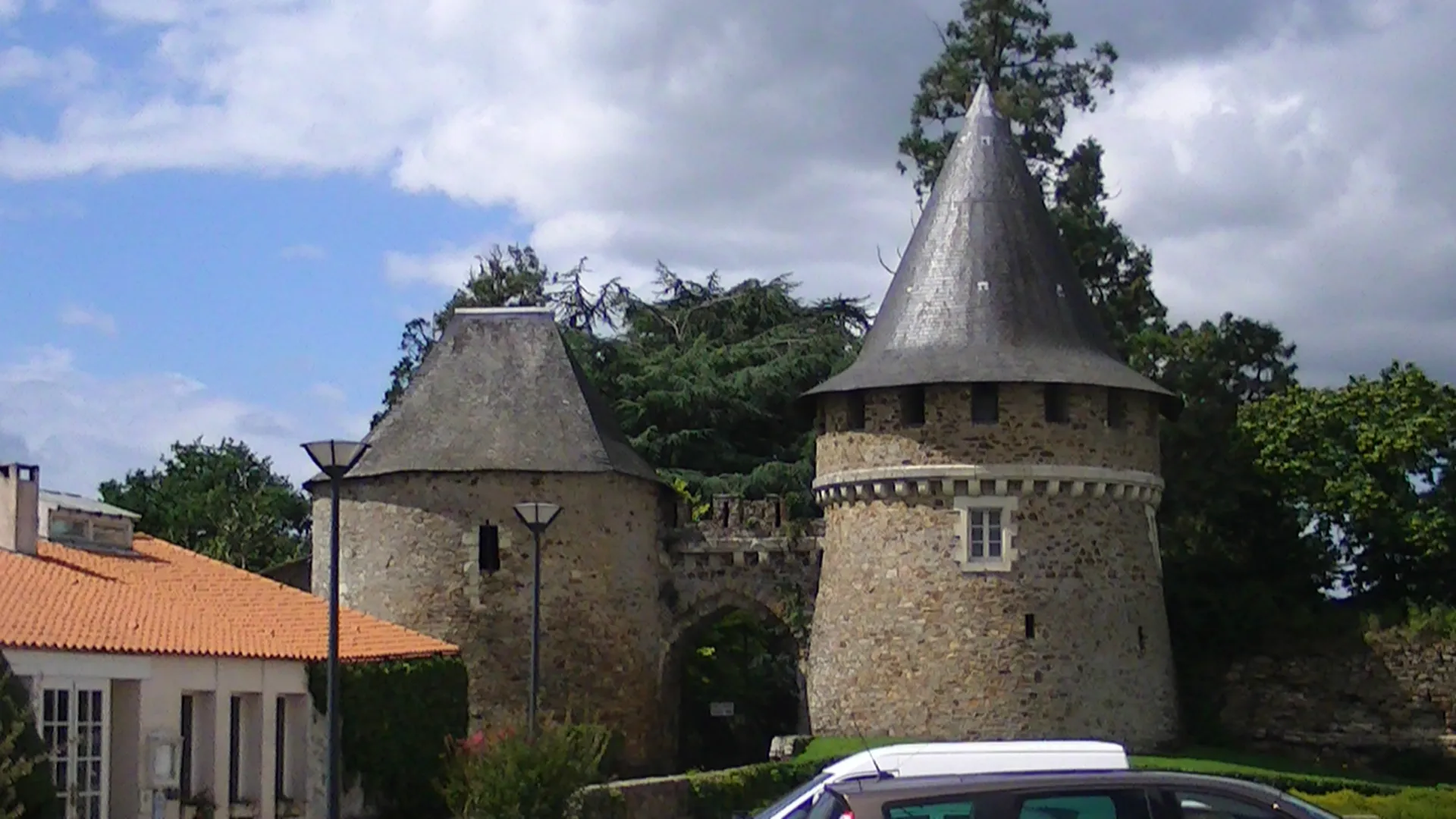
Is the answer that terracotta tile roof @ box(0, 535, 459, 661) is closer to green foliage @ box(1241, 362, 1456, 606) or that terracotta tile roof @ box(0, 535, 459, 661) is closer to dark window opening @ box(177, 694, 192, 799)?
dark window opening @ box(177, 694, 192, 799)

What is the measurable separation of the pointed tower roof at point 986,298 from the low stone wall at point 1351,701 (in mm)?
5181

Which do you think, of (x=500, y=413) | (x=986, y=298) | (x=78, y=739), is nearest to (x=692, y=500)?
(x=500, y=413)

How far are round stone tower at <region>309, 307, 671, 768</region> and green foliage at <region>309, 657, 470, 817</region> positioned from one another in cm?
277

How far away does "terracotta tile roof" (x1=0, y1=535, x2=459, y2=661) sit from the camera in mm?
22750

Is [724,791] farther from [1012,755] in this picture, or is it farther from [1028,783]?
[1028,783]

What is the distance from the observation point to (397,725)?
2845cm

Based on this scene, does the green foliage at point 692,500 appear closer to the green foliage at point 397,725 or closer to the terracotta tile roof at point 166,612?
the green foliage at point 397,725

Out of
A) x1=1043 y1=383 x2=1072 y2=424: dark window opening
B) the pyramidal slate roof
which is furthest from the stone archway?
x1=1043 y1=383 x2=1072 y2=424: dark window opening

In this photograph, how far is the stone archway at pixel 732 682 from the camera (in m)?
35.4

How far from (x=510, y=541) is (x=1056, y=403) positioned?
27.6ft

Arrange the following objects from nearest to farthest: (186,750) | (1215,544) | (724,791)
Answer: (186,750)
(724,791)
(1215,544)

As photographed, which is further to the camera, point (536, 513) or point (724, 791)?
point (724, 791)

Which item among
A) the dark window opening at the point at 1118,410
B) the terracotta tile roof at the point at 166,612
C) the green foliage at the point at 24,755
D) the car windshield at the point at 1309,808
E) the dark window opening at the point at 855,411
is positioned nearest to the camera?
the car windshield at the point at 1309,808

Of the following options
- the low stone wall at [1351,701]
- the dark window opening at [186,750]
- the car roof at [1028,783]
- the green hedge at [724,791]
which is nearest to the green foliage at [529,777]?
the green hedge at [724,791]
